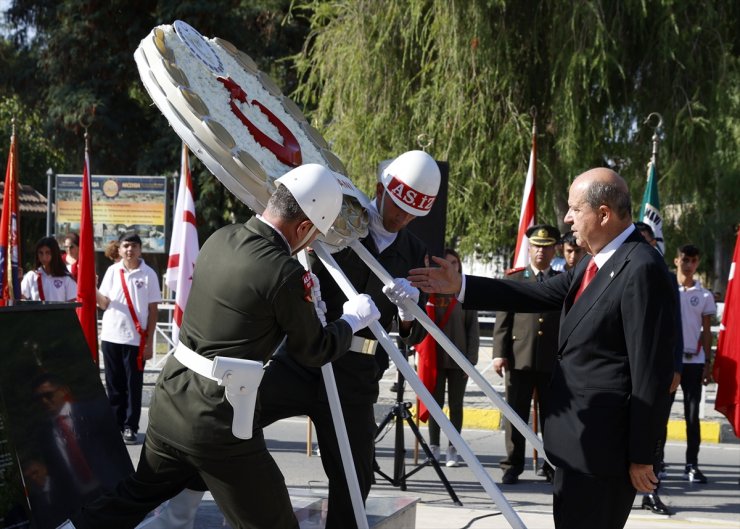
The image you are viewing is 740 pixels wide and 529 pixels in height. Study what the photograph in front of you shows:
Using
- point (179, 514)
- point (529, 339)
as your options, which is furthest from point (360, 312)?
point (529, 339)

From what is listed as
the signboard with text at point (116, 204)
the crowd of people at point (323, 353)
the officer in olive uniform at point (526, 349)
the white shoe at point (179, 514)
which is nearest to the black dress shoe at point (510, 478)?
the officer in olive uniform at point (526, 349)

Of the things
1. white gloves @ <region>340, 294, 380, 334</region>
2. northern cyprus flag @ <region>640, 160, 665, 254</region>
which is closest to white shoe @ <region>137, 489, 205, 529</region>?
white gloves @ <region>340, 294, 380, 334</region>

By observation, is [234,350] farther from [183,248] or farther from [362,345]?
[183,248]

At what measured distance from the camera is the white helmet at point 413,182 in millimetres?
4973

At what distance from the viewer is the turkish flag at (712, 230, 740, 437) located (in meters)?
8.80

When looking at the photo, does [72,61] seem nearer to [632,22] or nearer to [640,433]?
[632,22]

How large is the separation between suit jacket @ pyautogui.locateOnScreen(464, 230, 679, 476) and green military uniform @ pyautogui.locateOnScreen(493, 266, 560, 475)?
434 centimetres

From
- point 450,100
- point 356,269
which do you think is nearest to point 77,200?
point 450,100

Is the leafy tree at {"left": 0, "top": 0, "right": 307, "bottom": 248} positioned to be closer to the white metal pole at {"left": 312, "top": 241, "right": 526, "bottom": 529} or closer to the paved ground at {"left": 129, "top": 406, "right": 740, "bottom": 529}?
the paved ground at {"left": 129, "top": 406, "right": 740, "bottom": 529}

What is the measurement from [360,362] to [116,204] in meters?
13.5

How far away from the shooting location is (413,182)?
16.3ft

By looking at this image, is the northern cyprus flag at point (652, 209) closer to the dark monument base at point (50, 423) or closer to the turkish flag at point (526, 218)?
the turkish flag at point (526, 218)

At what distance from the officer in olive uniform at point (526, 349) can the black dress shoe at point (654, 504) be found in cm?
110

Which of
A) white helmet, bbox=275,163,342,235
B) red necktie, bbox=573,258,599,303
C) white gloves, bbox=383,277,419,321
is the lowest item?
white gloves, bbox=383,277,419,321
